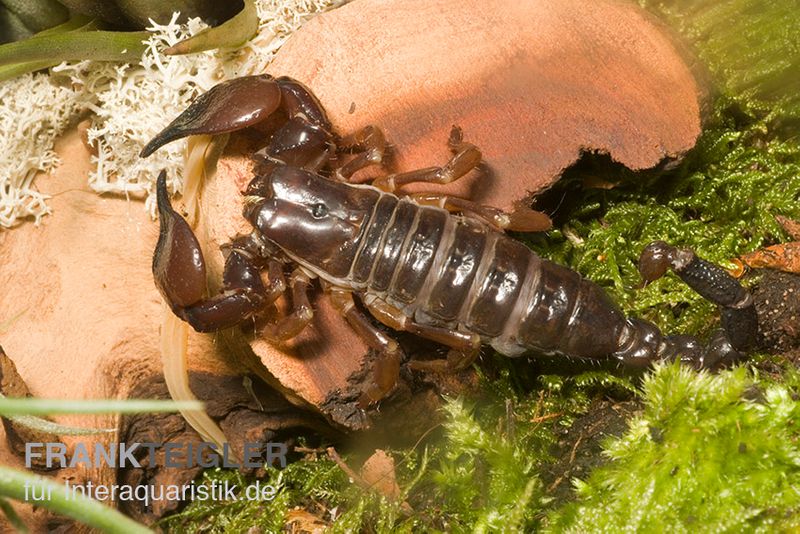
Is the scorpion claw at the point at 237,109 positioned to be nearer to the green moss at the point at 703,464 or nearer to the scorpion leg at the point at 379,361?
the scorpion leg at the point at 379,361

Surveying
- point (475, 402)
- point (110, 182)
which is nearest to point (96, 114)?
point (110, 182)

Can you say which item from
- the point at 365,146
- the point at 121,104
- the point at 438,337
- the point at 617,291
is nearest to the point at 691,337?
the point at 617,291

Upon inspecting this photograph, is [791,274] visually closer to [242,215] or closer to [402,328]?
[402,328]

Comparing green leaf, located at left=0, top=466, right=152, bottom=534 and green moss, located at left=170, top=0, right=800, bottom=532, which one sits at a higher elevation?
green leaf, located at left=0, top=466, right=152, bottom=534

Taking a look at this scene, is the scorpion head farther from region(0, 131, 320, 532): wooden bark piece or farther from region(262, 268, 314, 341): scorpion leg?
region(0, 131, 320, 532): wooden bark piece

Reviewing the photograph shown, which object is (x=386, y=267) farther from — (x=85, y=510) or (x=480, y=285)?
(x=85, y=510)

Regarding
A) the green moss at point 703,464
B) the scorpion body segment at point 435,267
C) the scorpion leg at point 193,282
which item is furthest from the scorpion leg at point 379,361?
the green moss at point 703,464

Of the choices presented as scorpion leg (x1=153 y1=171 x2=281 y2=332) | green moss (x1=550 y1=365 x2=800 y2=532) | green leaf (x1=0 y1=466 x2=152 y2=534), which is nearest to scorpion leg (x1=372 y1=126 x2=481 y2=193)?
scorpion leg (x1=153 y1=171 x2=281 y2=332)
